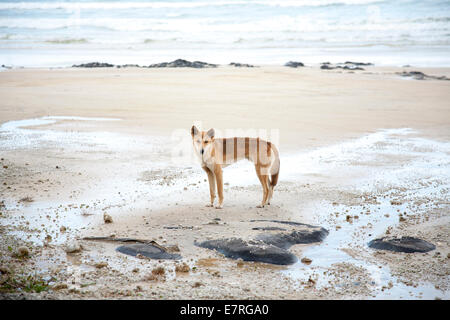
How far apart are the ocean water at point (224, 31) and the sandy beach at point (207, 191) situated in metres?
19.6

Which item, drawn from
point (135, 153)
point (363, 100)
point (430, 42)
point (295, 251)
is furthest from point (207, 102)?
point (430, 42)

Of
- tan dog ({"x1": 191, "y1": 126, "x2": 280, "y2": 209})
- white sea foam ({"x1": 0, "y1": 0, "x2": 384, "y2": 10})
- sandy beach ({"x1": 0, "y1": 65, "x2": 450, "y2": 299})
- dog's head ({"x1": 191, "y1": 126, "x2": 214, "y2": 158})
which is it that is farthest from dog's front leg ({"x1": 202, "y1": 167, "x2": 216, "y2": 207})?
white sea foam ({"x1": 0, "y1": 0, "x2": 384, "y2": 10})

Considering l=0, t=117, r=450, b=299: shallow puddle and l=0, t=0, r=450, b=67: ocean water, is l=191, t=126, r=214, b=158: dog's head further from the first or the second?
l=0, t=0, r=450, b=67: ocean water

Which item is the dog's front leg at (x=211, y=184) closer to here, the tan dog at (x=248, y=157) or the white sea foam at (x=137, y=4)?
the tan dog at (x=248, y=157)

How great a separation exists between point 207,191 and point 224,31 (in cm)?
6198

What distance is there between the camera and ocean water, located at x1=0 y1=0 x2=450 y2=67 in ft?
140

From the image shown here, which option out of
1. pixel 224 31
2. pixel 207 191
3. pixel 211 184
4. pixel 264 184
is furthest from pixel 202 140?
pixel 224 31

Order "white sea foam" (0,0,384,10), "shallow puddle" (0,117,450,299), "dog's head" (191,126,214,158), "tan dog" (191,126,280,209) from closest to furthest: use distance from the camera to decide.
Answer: "shallow puddle" (0,117,450,299), "dog's head" (191,126,214,158), "tan dog" (191,126,280,209), "white sea foam" (0,0,384,10)

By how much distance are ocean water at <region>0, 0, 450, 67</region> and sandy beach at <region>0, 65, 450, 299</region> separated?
64.4 feet

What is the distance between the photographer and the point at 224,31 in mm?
68625

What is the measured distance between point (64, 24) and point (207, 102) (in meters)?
63.4

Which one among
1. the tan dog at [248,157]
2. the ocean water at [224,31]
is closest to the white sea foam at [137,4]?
the ocean water at [224,31]

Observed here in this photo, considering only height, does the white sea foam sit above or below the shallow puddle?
above
